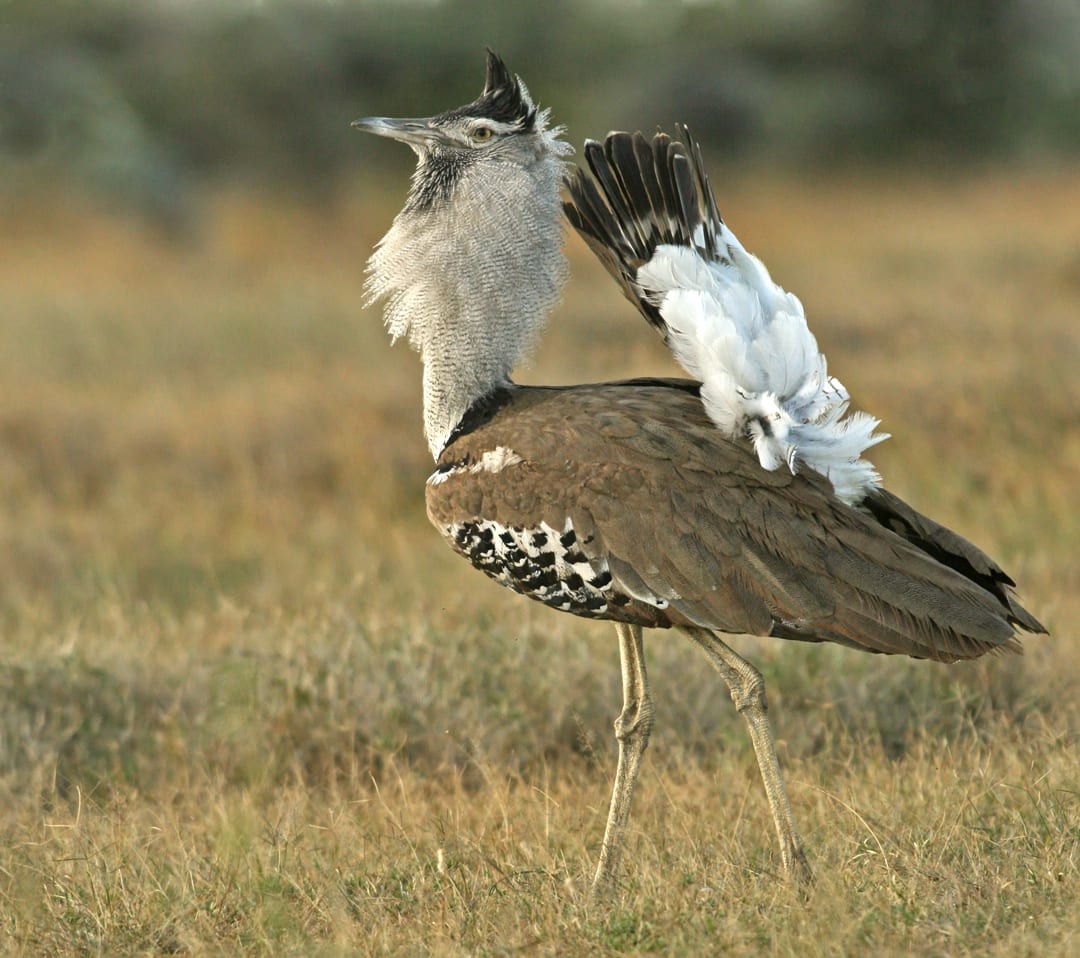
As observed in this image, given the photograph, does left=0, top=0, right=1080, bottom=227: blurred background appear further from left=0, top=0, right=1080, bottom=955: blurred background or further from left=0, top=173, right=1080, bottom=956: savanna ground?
left=0, top=173, right=1080, bottom=956: savanna ground

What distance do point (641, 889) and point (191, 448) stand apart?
515cm

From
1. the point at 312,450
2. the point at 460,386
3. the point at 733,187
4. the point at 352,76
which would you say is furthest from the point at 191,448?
the point at 352,76

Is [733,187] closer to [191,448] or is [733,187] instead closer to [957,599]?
[191,448]

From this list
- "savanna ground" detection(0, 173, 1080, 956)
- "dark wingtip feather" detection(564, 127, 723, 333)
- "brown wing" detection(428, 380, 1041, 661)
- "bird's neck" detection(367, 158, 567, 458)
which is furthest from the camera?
"bird's neck" detection(367, 158, 567, 458)

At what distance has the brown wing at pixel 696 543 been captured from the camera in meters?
3.22

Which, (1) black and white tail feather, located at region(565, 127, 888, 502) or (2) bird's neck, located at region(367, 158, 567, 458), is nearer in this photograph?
(1) black and white tail feather, located at region(565, 127, 888, 502)

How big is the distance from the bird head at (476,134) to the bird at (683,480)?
0.17 meters

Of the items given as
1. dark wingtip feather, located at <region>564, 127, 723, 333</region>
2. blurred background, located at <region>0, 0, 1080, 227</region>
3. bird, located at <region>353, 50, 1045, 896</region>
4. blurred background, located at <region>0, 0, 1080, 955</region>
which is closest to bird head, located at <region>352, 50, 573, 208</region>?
bird, located at <region>353, 50, 1045, 896</region>

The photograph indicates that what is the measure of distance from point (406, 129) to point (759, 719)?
168 centimetres

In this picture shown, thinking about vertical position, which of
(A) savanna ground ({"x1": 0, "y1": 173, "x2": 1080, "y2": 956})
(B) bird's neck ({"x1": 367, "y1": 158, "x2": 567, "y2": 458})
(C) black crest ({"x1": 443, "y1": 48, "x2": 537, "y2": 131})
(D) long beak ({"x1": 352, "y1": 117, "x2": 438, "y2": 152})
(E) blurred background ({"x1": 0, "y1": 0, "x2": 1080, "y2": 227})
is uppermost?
(E) blurred background ({"x1": 0, "y1": 0, "x2": 1080, "y2": 227})

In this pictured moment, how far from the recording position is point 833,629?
10.5 feet

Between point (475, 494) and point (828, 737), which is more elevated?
point (475, 494)

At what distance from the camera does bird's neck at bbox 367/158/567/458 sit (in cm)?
375

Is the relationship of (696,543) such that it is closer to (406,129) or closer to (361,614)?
(406,129)
